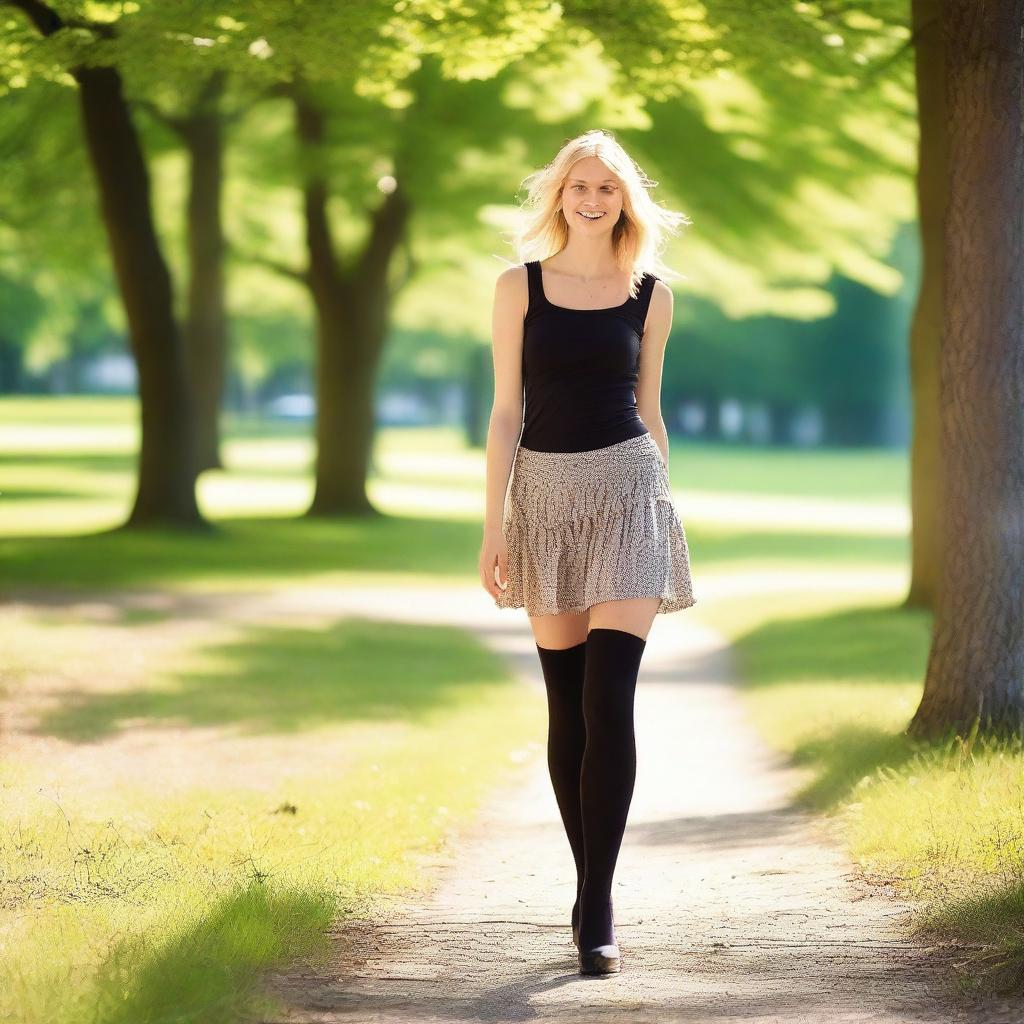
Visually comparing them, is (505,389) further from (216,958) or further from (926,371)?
(926,371)

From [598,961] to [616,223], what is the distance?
2.18m

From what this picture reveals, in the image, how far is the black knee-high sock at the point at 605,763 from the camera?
16.3ft

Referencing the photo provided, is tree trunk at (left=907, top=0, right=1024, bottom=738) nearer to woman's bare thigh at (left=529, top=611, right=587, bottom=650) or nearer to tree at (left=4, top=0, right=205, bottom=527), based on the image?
woman's bare thigh at (left=529, top=611, right=587, bottom=650)

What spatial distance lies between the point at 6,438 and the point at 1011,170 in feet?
183

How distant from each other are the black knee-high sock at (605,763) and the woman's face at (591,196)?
121 cm

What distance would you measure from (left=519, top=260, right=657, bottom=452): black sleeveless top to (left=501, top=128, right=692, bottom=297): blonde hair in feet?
0.66

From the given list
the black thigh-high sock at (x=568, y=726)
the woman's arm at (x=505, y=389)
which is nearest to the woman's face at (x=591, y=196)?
the woman's arm at (x=505, y=389)

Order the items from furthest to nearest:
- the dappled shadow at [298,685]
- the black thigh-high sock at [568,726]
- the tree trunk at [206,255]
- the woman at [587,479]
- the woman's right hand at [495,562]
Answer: the tree trunk at [206,255] < the dappled shadow at [298,685] < the black thigh-high sock at [568,726] < the woman's right hand at [495,562] < the woman at [587,479]

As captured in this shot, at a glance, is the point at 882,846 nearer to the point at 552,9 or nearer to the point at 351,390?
the point at 552,9

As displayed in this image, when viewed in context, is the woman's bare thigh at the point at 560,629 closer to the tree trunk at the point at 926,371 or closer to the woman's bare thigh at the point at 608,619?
the woman's bare thigh at the point at 608,619

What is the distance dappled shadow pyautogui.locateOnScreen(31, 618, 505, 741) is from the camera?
1052 centimetres

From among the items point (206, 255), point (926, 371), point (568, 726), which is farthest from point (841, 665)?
point (206, 255)

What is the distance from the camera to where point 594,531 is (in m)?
5.08

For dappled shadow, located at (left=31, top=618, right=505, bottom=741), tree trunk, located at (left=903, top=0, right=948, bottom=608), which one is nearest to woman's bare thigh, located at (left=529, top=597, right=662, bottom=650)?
dappled shadow, located at (left=31, top=618, right=505, bottom=741)
